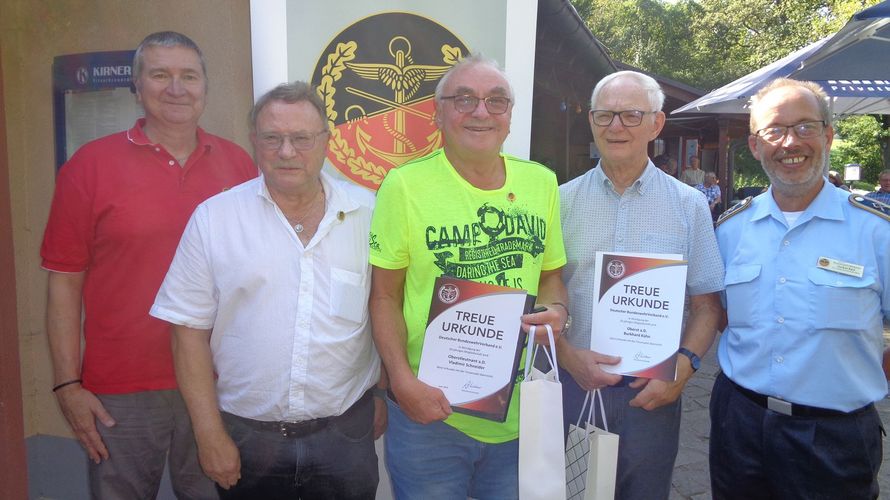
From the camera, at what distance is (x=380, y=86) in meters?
2.93

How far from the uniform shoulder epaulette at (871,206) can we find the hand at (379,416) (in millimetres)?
1939

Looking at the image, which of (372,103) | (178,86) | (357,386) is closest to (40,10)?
(178,86)

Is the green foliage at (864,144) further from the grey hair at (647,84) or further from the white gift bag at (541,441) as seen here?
the white gift bag at (541,441)

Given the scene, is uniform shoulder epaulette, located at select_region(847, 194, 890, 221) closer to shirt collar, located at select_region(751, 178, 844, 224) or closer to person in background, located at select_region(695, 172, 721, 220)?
shirt collar, located at select_region(751, 178, 844, 224)

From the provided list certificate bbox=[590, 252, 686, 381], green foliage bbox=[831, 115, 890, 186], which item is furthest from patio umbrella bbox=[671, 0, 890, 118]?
green foliage bbox=[831, 115, 890, 186]

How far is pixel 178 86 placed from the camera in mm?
2326

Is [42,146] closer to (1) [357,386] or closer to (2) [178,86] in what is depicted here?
(2) [178,86]

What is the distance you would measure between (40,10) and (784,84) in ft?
12.2

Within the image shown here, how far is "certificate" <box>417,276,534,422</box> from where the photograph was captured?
2.02m

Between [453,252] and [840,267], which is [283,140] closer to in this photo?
[453,252]

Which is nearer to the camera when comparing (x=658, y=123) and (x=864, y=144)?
(x=658, y=123)

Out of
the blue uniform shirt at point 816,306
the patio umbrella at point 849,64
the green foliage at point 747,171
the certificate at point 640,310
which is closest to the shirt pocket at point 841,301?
the blue uniform shirt at point 816,306

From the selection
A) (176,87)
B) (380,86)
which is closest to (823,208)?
(380,86)

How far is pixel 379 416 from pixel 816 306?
1.67m
